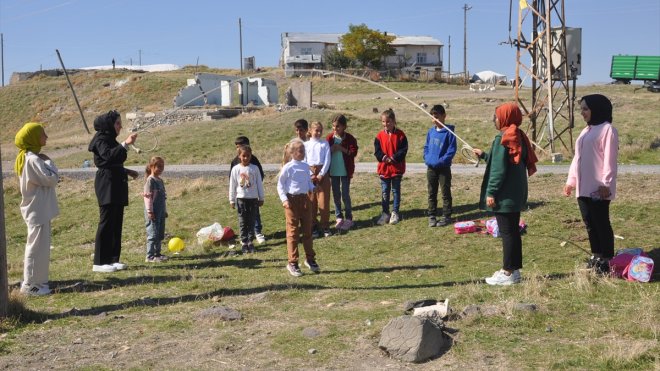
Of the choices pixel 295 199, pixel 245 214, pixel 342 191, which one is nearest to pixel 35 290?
pixel 295 199

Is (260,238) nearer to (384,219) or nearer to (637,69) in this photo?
(384,219)

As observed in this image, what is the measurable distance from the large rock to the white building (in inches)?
3339

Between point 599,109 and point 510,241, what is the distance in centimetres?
163

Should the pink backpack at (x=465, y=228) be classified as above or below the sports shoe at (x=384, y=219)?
above

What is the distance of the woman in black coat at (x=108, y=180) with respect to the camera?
386 inches

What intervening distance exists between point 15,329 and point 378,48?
258 ft

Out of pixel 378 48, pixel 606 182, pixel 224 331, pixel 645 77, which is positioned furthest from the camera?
pixel 378 48

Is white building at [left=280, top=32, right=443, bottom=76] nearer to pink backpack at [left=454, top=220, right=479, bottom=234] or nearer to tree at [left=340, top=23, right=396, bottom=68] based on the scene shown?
tree at [left=340, top=23, right=396, bottom=68]

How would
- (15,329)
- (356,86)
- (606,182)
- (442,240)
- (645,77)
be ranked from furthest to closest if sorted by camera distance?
1. (356,86)
2. (645,77)
3. (442,240)
4. (606,182)
5. (15,329)

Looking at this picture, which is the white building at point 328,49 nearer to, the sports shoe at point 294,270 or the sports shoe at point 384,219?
the sports shoe at point 384,219

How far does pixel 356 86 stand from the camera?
6344 centimetres

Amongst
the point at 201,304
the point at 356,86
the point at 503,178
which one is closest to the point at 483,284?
the point at 503,178

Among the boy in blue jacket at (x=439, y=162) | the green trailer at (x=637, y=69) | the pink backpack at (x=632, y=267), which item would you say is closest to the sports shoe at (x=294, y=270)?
the boy in blue jacket at (x=439, y=162)

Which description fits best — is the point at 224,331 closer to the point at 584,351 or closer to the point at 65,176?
the point at 584,351
